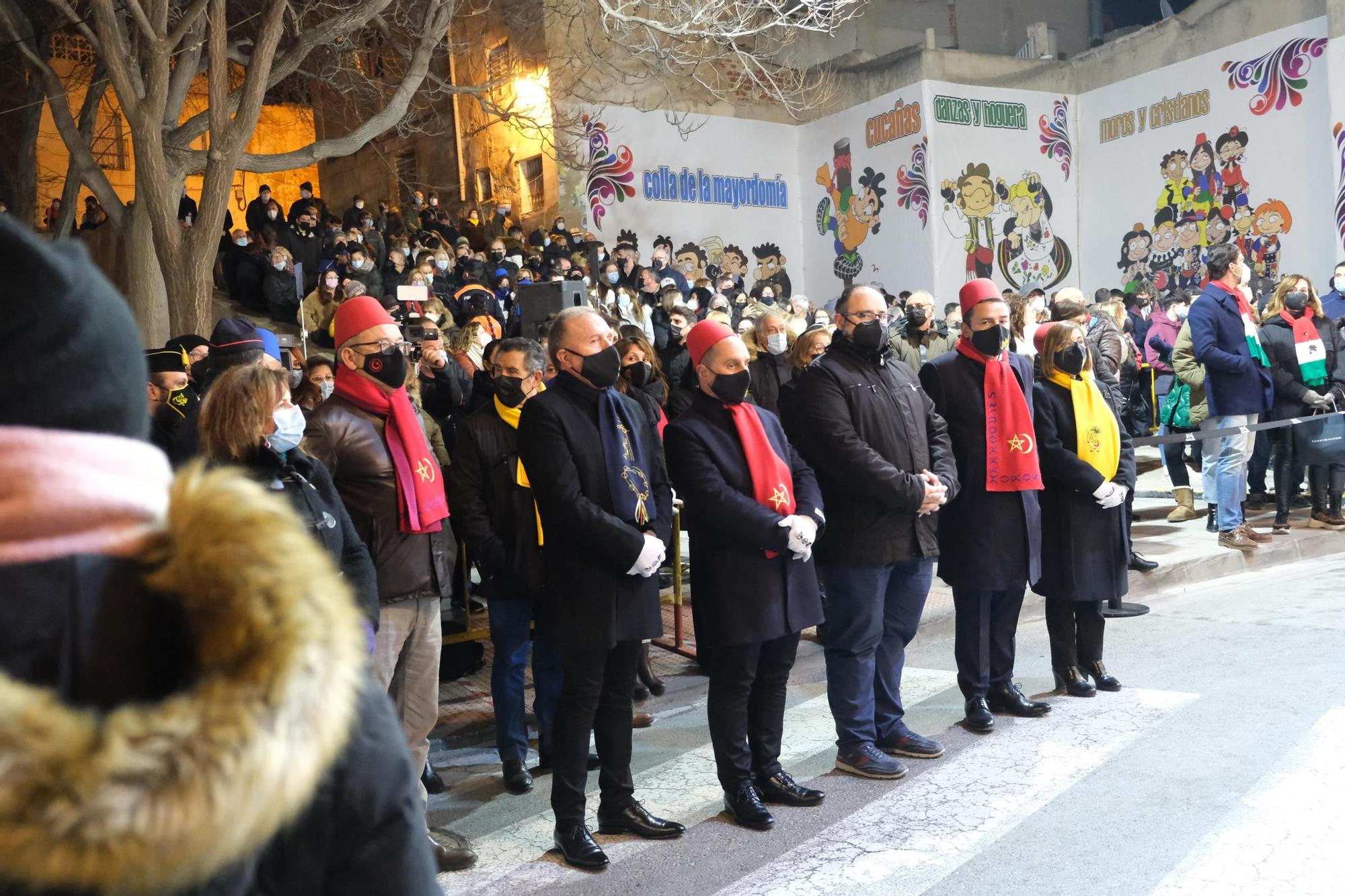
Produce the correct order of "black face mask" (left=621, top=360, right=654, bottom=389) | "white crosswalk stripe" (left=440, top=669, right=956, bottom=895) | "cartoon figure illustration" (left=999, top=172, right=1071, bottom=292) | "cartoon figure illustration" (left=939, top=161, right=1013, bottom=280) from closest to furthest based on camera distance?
"white crosswalk stripe" (left=440, top=669, right=956, bottom=895)
"black face mask" (left=621, top=360, right=654, bottom=389)
"cartoon figure illustration" (left=939, top=161, right=1013, bottom=280)
"cartoon figure illustration" (left=999, top=172, right=1071, bottom=292)

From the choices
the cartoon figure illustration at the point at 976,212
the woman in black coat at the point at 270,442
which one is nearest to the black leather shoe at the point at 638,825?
the woman in black coat at the point at 270,442

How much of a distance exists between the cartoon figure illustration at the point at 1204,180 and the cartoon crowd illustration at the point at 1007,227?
3.24 meters

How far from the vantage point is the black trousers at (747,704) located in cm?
500

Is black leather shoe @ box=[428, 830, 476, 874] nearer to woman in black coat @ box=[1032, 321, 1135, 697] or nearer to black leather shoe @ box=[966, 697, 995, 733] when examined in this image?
black leather shoe @ box=[966, 697, 995, 733]

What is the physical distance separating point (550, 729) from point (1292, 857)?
319 centimetres

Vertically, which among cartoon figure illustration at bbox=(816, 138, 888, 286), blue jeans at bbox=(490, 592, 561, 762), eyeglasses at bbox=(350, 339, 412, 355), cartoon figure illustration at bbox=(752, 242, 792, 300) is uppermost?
cartoon figure illustration at bbox=(816, 138, 888, 286)

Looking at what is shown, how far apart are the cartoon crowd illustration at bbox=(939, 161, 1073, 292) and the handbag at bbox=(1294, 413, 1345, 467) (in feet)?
39.0

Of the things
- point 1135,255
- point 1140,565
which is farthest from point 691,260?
point 1140,565

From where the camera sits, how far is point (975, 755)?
5.56 m

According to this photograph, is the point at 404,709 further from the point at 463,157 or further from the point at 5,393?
the point at 463,157

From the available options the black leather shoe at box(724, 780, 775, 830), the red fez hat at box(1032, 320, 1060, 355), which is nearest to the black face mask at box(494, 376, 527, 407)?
the black leather shoe at box(724, 780, 775, 830)

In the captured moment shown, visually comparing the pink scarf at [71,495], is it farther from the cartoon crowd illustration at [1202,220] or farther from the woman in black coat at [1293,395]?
the cartoon crowd illustration at [1202,220]

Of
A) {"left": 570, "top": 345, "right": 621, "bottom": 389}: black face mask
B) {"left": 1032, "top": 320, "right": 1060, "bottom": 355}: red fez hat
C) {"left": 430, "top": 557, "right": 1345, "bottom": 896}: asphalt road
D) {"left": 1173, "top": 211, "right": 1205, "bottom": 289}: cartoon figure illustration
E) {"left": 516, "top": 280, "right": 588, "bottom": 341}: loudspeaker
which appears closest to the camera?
{"left": 430, "top": 557, "right": 1345, "bottom": 896}: asphalt road

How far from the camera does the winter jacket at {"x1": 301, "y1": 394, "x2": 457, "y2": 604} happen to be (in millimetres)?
4707
